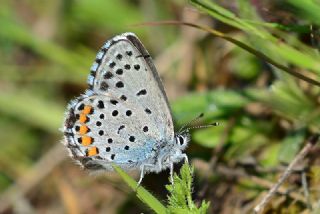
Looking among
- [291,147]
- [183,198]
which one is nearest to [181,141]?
[291,147]

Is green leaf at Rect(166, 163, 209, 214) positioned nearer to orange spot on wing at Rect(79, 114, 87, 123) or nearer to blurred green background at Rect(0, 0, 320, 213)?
blurred green background at Rect(0, 0, 320, 213)

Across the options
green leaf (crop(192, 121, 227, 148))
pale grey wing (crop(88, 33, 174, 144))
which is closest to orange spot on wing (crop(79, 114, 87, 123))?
pale grey wing (crop(88, 33, 174, 144))

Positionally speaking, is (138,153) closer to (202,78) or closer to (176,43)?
(202,78)

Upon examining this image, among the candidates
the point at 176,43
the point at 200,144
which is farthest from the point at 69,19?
the point at 200,144

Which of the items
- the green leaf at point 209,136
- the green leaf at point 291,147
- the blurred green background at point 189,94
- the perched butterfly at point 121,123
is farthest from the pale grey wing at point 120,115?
the green leaf at point 291,147

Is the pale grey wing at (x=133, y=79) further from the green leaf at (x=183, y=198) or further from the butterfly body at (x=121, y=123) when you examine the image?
the green leaf at (x=183, y=198)
